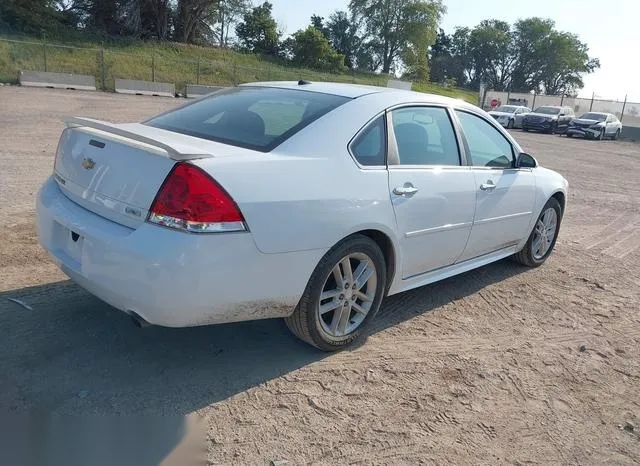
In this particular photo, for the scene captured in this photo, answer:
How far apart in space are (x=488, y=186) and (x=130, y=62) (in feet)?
114

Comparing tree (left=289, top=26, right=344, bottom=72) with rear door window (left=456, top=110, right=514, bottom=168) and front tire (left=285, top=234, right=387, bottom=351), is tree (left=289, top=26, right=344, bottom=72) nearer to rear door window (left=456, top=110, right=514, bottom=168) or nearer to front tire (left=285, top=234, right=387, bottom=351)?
rear door window (left=456, top=110, right=514, bottom=168)

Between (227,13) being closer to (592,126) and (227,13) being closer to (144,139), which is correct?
(592,126)

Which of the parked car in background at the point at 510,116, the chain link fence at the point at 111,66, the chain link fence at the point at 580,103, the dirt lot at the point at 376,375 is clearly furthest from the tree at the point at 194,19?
the dirt lot at the point at 376,375

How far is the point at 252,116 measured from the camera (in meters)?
3.61

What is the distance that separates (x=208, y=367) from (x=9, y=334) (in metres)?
1.23

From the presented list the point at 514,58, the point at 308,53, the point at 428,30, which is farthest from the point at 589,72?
the point at 308,53

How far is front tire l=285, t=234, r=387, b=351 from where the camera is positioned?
3.19 meters

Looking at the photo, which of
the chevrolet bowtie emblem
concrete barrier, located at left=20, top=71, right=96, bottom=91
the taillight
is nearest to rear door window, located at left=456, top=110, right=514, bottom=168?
the taillight

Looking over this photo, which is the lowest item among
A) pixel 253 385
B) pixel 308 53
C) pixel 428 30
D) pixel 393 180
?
pixel 253 385

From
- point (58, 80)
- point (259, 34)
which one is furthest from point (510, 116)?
point (259, 34)

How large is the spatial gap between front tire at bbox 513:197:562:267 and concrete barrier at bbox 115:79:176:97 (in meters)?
28.0

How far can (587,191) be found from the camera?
11.2m

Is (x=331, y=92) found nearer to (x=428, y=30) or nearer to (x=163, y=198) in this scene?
(x=163, y=198)

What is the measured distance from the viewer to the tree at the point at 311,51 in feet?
179
